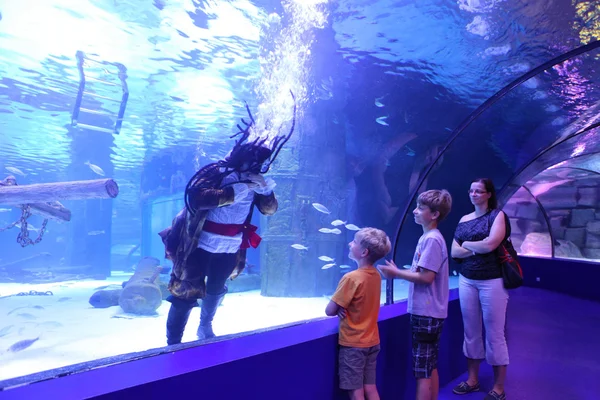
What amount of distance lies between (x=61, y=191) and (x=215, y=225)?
3114 mm

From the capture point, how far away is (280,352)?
1832 mm

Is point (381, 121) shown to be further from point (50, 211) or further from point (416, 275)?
point (416, 275)

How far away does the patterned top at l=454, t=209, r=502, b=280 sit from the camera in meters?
3.02

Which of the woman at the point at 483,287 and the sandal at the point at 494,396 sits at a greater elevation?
the woman at the point at 483,287

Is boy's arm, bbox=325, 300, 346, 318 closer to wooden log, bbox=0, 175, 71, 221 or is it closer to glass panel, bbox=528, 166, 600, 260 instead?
wooden log, bbox=0, 175, 71, 221

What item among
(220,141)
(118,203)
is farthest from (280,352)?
(118,203)

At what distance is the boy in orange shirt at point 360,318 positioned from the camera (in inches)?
87.5

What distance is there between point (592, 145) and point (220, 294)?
1236 centimetres

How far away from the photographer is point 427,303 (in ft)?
8.74

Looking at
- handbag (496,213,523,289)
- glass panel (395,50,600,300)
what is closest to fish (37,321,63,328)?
glass panel (395,50,600,300)

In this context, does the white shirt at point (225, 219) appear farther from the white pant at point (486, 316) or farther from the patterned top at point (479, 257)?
the white pant at point (486, 316)

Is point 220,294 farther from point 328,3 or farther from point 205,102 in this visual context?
point 205,102

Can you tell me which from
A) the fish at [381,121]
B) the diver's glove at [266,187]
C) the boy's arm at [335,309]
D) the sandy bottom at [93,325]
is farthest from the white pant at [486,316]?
the fish at [381,121]

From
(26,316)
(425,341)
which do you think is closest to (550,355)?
(425,341)
